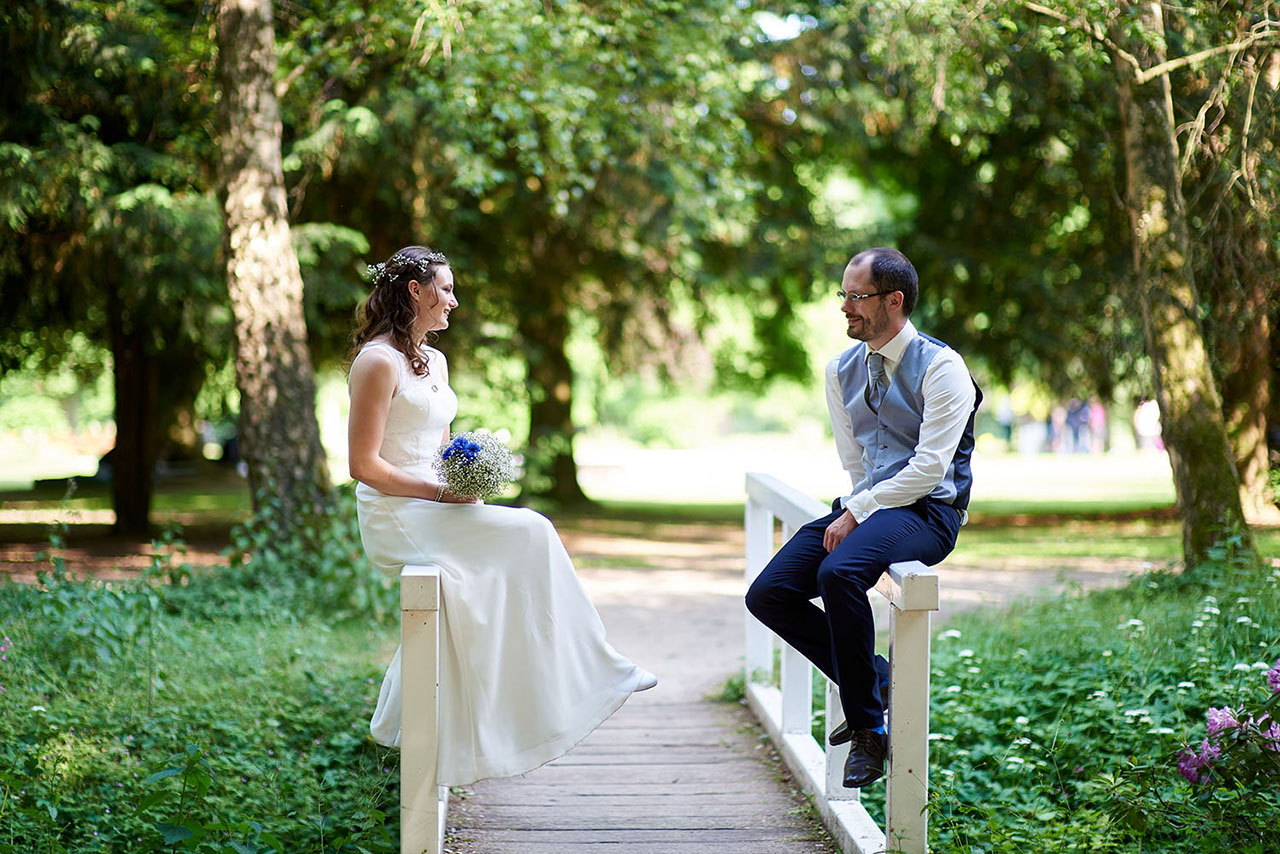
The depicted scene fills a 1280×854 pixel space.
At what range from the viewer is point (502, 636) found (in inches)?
163

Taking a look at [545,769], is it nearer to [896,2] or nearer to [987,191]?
[896,2]

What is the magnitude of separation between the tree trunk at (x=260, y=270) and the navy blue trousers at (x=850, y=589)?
18.1 feet

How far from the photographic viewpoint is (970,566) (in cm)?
1301

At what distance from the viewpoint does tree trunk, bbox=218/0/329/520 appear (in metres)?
9.07

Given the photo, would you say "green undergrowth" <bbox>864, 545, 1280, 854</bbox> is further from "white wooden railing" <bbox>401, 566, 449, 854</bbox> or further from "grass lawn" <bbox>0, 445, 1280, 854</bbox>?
"white wooden railing" <bbox>401, 566, 449, 854</bbox>

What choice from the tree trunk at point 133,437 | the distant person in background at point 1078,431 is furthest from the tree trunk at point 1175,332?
the distant person in background at point 1078,431

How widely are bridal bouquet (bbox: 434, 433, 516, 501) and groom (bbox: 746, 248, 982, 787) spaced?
104cm

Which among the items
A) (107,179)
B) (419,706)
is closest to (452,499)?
(419,706)

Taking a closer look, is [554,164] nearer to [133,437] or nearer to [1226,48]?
[133,437]

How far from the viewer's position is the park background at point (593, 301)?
17.2 ft

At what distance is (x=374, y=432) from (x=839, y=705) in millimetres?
1927

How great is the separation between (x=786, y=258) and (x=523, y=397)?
4157 millimetres

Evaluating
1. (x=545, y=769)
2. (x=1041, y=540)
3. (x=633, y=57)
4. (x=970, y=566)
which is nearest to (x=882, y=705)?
(x=545, y=769)

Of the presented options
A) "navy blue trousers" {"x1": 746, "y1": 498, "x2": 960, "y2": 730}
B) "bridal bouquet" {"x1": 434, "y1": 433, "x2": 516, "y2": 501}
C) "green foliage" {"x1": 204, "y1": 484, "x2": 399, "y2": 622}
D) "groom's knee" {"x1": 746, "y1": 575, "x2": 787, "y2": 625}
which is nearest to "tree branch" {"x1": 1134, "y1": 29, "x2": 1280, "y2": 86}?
"navy blue trousers" {"x1": 746, "y1": 498, "x2": 960, "y2": 730}
